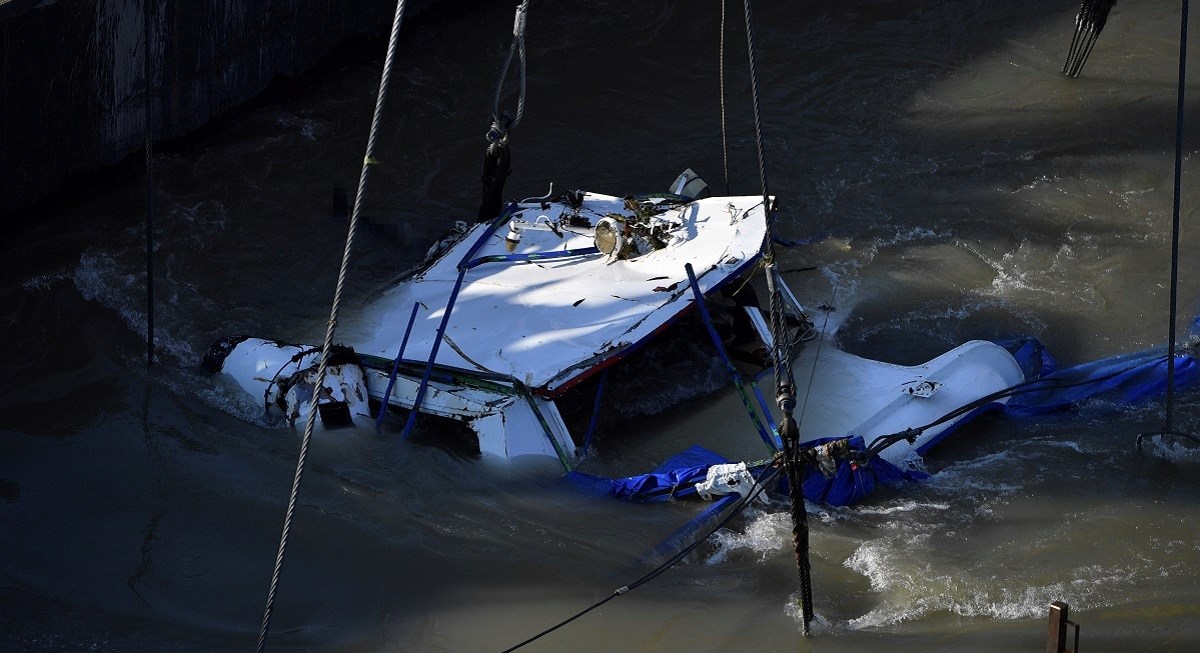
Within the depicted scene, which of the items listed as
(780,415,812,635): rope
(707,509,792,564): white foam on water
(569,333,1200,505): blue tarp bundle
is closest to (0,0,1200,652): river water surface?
(707,509,792,564): white foam on water

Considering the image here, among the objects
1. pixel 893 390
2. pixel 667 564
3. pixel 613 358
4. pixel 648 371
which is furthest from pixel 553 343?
pixel 893 390

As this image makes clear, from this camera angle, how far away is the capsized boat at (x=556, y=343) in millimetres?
7664

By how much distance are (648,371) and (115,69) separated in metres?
6.10

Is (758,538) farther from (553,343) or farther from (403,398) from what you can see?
(403,398)

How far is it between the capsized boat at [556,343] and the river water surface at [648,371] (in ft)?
0.99

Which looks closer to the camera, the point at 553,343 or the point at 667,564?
the point at 667,564

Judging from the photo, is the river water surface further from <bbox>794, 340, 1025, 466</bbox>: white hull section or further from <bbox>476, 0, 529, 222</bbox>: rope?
<bbox>476, 0, 529, 222</bbox>: rope

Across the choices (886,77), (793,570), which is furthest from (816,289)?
(886,77)

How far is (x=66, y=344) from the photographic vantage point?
930cm

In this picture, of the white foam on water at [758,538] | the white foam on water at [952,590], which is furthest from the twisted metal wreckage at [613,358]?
the white foam on water at [952,590]

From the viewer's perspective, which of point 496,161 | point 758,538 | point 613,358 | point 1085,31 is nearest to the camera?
point 758,538

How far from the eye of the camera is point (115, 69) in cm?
1133

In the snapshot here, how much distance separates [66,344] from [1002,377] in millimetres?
6776

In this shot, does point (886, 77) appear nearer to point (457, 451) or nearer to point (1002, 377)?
point (1002, 377)
